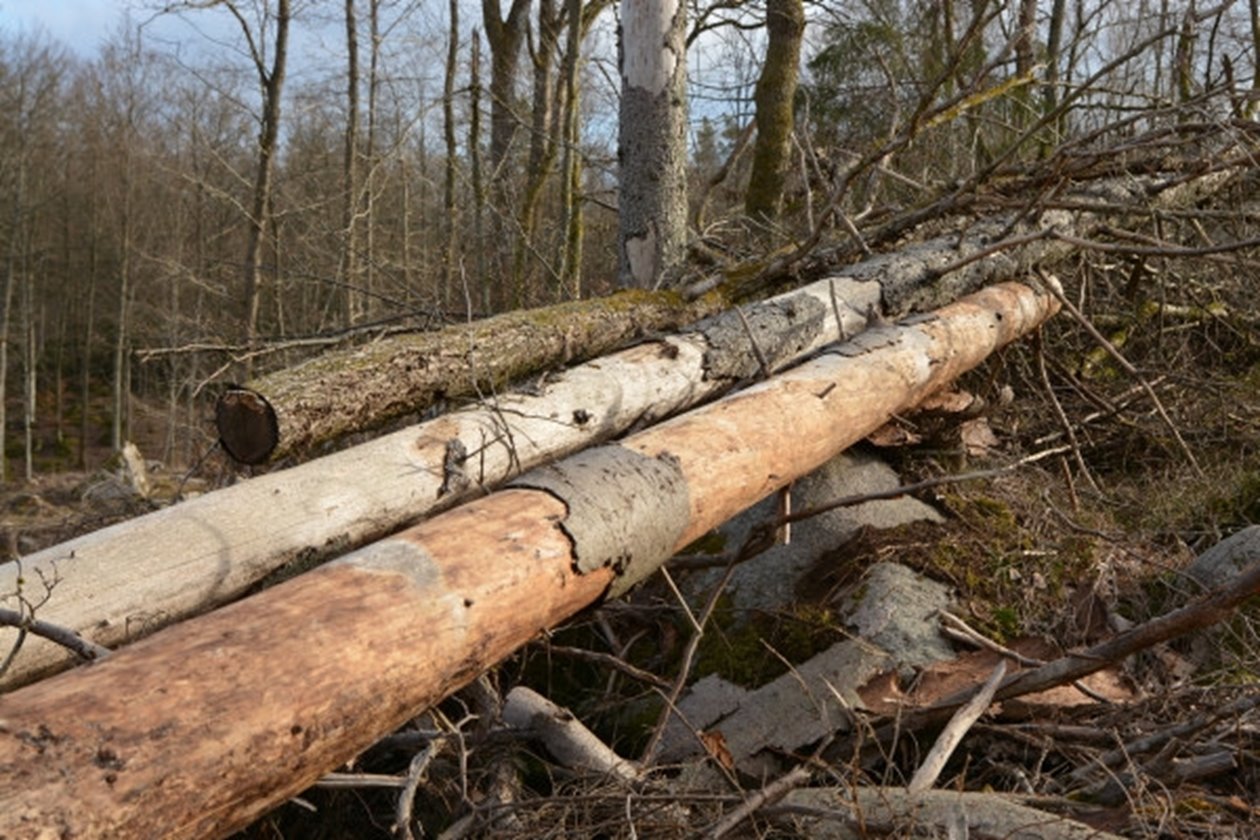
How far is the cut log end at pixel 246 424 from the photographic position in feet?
9.88

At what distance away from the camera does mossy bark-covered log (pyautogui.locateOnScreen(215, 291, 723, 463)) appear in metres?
3.04

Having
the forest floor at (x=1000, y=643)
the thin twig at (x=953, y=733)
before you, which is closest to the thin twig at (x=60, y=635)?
the forest floor at (x=1000, y=643)

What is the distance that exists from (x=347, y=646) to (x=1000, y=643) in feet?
7.29

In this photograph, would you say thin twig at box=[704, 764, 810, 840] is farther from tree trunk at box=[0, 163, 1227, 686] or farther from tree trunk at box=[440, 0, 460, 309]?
tree trunk at box=[440, 0, 460, 309]

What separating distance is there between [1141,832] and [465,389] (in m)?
2.34

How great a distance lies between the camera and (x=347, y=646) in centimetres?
184

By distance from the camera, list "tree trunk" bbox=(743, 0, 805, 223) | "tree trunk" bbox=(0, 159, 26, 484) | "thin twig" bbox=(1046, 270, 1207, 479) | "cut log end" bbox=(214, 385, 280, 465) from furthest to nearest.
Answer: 1. "tree trunk" bbox=(0, 159, 26, 484)
2. "tree trunk" bbox=(743, 0, 805, 223)
3. "thin twig" bbox=(1046, 270, 1207, 479)
4. "cut log end" bbox=(214, 385, 280, 465)

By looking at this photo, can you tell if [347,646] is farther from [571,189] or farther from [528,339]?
[571,189]

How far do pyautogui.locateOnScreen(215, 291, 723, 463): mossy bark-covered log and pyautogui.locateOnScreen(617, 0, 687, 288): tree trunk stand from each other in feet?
3.56

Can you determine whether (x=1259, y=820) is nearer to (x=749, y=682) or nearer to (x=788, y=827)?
(x=788, y=827)

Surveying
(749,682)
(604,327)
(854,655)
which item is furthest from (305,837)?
(604,327)

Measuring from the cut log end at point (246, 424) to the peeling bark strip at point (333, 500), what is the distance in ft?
0.59

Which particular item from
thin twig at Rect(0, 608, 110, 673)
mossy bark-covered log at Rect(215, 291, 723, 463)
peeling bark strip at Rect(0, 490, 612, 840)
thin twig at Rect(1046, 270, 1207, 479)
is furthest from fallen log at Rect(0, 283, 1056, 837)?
thin twig at Rect(1046, 270, 1207, 479)

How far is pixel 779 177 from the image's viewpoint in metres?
7.98
